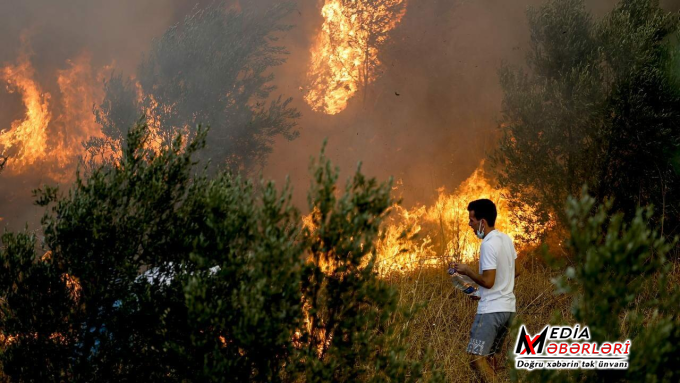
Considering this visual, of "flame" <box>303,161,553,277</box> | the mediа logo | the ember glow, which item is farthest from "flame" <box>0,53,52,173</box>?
the mediа logo

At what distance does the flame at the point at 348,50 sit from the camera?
26.7 m

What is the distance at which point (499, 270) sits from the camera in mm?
5918

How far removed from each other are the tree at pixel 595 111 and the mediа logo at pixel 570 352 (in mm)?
8072

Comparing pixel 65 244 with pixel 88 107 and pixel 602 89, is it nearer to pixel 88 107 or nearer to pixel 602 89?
pixel 602 89

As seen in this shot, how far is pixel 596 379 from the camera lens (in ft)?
13.4

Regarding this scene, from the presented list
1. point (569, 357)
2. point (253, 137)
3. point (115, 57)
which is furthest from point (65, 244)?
point (115, 57)

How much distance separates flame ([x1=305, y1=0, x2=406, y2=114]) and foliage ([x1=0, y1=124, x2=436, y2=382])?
69.7ft

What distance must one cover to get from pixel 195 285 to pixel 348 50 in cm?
2374

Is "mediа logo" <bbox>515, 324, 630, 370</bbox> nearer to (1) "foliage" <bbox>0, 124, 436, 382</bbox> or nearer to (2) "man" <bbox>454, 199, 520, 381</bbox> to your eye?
(2) "man" <bbox>454, 199, 520, 381</bbox>

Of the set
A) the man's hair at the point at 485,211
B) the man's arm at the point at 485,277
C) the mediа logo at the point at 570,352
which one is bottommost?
the mediа logo at the point at 570,352

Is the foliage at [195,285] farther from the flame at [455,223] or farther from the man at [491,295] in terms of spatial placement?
the flame at [455,223]

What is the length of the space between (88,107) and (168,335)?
67.2 feet

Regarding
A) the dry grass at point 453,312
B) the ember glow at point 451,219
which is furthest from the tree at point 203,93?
the dry grass at point 453,312

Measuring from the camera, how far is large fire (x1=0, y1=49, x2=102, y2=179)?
2177 centimetres
